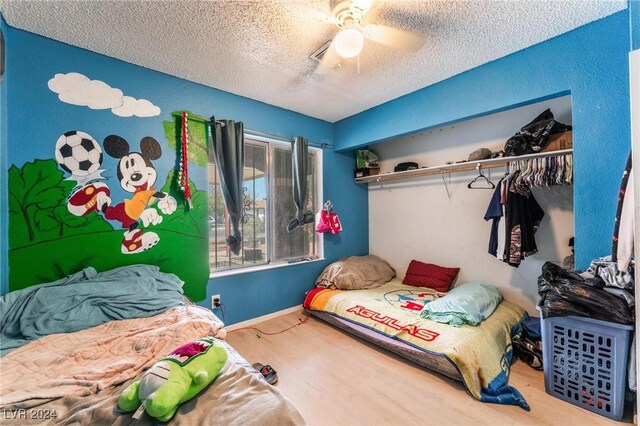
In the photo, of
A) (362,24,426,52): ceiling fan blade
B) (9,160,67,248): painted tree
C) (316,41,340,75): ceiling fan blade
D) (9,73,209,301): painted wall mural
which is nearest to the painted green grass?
(9,73,209,301): painted wall mural

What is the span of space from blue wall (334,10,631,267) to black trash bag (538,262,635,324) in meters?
0.24

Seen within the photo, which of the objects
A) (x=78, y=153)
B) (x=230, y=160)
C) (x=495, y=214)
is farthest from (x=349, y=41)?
(x=78, y=153)

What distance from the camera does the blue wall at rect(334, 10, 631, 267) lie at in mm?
1603

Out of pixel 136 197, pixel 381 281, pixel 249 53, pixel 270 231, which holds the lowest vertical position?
pixel 381 281

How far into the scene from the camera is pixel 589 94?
1.71 m

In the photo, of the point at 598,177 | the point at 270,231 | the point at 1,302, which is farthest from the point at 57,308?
the point at 598,177

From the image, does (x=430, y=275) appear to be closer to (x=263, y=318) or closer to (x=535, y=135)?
(x=535, y=135)

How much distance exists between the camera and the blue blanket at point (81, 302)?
1.42m

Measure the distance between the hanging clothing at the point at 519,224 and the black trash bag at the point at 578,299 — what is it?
394 mm

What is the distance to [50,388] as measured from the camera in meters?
1.01

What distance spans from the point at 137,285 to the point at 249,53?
77.0 inches

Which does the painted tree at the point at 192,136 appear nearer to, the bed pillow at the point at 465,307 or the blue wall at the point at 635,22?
the bed pillow at the point at 465,307

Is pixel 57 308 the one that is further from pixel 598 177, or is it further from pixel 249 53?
pixel 598 177

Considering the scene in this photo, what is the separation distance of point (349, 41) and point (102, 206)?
2186 mm
